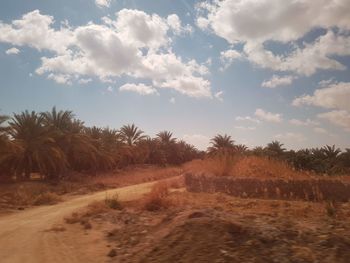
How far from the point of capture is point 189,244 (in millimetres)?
7926

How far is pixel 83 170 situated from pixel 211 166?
17.9 meters

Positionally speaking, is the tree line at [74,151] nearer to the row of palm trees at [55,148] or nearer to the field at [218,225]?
the row of palm trees at [55,148]

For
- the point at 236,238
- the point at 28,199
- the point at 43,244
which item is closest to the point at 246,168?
the point at 28,199

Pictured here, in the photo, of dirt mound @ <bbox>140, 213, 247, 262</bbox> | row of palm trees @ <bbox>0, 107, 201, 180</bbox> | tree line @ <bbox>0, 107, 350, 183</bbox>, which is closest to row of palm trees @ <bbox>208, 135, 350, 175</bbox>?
tree line @ <bbox>0, 107, 350, 183</bbox>

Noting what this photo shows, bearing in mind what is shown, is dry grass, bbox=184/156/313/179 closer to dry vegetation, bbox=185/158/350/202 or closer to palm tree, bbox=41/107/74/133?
dry vegetation, bbox=185/158/350/202

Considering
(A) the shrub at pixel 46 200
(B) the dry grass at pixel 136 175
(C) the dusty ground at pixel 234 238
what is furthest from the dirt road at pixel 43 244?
(B) the dry grass at pixel 136 175

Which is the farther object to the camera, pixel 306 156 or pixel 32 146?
pixel 306 156

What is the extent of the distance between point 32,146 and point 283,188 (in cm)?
1696

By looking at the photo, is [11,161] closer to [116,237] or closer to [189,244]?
[116,237]

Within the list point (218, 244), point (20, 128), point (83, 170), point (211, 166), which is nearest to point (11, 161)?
point (20, 128)

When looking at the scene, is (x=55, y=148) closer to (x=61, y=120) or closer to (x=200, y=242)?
(x=61, y=120)

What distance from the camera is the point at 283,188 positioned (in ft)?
A: 47.8

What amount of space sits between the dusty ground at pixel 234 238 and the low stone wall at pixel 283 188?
8.17 feet

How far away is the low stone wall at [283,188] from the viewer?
535 inches
